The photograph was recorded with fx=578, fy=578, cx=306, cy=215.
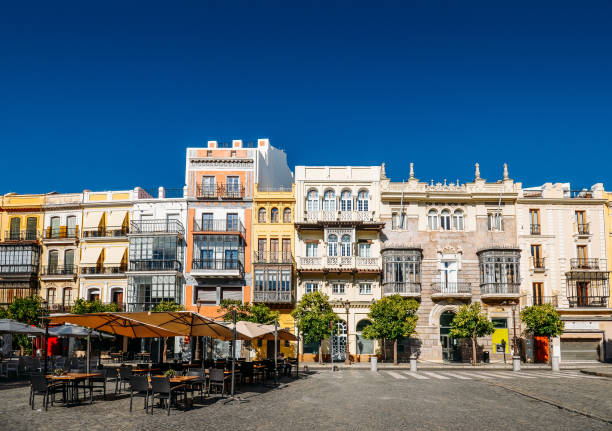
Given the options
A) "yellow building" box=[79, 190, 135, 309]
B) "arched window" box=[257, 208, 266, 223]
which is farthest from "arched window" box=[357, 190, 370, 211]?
Result: "yellow building" box=[79, 190, 135, 309]

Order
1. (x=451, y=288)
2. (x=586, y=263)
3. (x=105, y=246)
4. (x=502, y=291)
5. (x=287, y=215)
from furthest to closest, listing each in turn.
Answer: (x=105, y=246)
(x=287, y=215)
(x=586, y=263)
(x=451, y=288)
(x=502, y=291)

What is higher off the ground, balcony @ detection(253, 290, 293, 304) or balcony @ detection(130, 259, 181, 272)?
balcony @ detection(130, 259, 181, 272)

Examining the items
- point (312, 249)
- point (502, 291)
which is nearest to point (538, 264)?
point (502, 291)

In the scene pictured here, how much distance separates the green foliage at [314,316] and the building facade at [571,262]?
1584 cm

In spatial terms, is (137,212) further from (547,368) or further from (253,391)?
(547,368)

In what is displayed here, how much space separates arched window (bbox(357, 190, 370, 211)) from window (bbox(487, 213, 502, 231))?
32.6 feet

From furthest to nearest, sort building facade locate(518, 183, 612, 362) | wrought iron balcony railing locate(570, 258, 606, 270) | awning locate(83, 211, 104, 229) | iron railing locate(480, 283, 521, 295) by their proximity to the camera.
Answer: awning locate(83, 211, 104, 229)
wrought iron balcony railing locate(570, 258, 606, 270)
building facade locate(518, 183, 612, 362)
iron railing locate(480, 283, 521, 295)

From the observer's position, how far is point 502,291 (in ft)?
146

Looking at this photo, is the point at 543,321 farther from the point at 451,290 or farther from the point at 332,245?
the point at 332,245

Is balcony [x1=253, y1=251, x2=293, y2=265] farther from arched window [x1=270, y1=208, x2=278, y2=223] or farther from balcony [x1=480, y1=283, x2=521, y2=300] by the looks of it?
balcony [x1=480, y1=283, x2=521, y2=300]

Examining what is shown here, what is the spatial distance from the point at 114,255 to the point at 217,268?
9.15 m

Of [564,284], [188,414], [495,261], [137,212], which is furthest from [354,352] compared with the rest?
[188,414]

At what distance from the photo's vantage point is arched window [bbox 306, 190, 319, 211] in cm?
4728

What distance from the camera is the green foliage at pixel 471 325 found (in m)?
40.6
